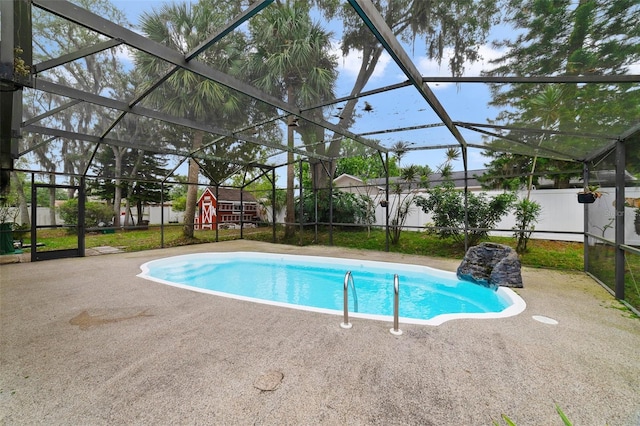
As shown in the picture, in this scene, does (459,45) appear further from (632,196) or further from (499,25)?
(632,196)

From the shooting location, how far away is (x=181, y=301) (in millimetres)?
3463

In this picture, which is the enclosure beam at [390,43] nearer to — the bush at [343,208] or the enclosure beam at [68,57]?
the enclosure beam at [68,57]

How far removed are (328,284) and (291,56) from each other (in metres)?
4.48

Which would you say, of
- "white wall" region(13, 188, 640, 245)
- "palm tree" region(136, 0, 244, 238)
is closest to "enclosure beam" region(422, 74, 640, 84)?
Answer: "white wall" region(13, 188, 640, 245)

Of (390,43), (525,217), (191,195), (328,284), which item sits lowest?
(328,284)

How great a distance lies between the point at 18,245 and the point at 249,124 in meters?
7.52

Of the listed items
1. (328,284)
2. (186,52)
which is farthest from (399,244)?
(186,52)

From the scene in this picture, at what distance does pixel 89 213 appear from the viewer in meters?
10.4

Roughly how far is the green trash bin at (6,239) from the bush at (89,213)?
6.47ft

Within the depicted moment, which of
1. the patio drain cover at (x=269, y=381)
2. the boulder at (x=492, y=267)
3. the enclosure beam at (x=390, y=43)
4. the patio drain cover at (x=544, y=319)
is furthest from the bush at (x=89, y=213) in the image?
the patio drain cover at (x=544, y=319)

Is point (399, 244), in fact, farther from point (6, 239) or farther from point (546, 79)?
point (6, 239)

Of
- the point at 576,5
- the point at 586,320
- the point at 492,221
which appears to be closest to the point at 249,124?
the point at 576,5

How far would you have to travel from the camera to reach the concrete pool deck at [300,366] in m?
1.53

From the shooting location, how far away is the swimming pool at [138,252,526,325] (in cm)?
412
